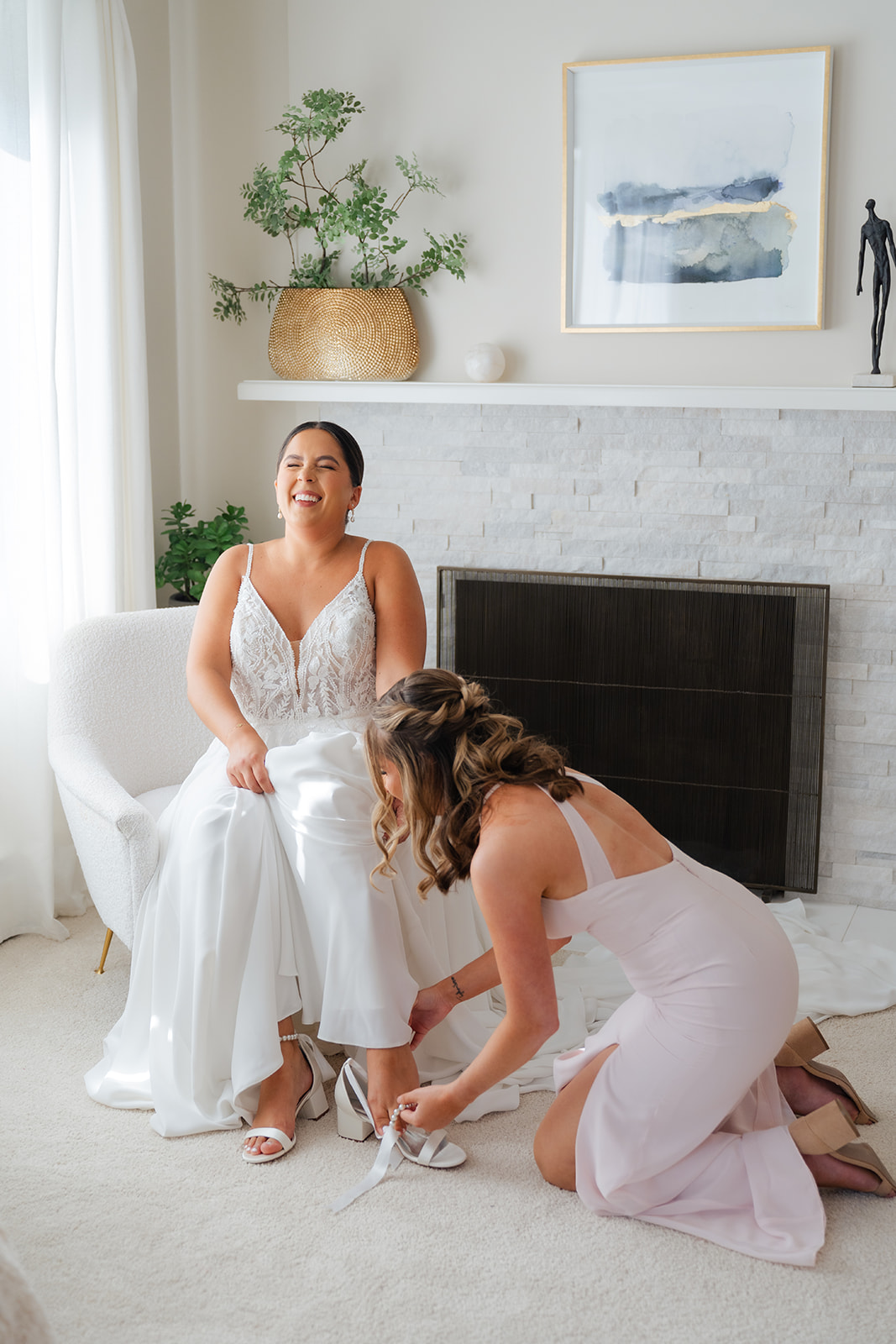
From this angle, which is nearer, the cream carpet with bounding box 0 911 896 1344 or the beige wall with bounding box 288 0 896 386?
the cream carpet with bounding box 0 911 896 1344

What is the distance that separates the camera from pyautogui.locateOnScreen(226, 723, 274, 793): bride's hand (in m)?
2.36

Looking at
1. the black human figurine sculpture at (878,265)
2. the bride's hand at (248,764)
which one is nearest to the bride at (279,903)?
the bride's hand at (248,764)

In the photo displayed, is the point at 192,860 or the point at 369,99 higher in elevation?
the point at 369,99

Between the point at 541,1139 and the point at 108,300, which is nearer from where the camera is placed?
the point at 541,1139

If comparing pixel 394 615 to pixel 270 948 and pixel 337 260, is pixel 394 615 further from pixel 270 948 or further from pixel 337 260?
pixel 337 260

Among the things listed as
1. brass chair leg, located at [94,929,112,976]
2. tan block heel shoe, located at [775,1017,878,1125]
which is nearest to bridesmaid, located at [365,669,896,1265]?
tan block heel shoe, located at [775,1017,878,1125]

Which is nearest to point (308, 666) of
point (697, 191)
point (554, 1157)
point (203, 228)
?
point (554, 1157)

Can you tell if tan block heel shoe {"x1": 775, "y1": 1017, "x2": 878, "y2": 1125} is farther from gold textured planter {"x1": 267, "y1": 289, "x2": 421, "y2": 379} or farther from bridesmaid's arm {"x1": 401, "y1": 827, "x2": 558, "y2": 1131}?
gold textured planter {"x1": 267, "y1": 289, "x2": 421, "y2": 379}

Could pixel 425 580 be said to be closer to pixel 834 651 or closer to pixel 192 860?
pixel 834 651

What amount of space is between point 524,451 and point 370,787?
1.49m

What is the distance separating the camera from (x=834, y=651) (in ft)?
10.8

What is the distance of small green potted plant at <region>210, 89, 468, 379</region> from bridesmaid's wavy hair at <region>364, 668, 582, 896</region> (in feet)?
6.08

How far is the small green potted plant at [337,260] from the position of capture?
11.0ft

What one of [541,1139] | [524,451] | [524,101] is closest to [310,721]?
[541,1139]
